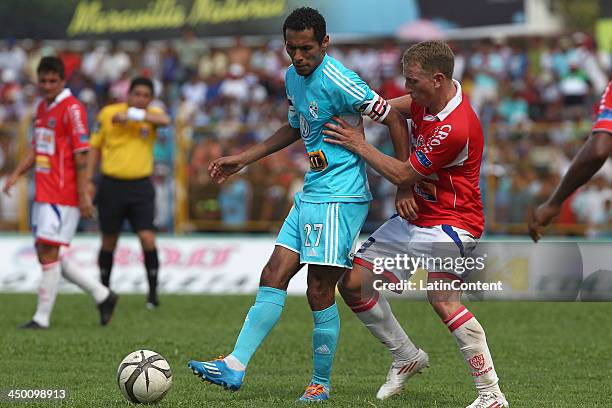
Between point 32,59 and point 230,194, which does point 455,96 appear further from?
point 32,59

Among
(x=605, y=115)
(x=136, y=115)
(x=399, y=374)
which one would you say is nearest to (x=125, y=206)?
(x=136, y=115)

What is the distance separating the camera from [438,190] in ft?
22.8

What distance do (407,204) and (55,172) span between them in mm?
5379

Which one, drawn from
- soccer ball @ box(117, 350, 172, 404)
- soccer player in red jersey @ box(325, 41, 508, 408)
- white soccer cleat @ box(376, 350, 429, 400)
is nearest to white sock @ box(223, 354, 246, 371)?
soccer ball @ box(117, 350, 172, 404)

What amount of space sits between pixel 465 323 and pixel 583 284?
0.82 meters

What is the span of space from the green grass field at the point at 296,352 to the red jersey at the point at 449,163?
3.91 ft

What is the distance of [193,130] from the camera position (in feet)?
59.4

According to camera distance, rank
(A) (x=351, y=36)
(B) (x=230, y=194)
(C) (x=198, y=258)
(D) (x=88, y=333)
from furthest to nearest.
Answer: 1. (A) (x=351, y=36)
2. (B) (x=230, y=194)
3. (C) (x=198, y=258)
4. (D) (x=88, y=333)

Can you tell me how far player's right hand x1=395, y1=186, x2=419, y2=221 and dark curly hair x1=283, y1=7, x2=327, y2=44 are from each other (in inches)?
42.1

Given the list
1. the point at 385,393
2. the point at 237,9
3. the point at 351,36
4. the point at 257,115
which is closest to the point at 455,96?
the point at 385,393

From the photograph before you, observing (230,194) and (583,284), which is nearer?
(583,284)

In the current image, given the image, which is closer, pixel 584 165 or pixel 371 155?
pixel 584 165

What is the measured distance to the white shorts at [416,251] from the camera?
6.79 m

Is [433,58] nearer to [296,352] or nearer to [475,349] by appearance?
[475,349]
